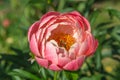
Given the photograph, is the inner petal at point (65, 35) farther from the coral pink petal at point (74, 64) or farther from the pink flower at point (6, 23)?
the pink flower at point (6, 23)

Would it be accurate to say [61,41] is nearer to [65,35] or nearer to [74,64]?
[65,35]

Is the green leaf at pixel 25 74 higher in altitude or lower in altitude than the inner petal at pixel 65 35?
lower

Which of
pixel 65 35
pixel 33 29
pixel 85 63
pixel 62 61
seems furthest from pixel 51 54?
pixel 85 63

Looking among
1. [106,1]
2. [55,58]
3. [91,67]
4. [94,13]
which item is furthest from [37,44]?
[106,1]

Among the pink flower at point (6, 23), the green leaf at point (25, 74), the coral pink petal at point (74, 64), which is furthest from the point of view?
the pink flower at point (6, 23)

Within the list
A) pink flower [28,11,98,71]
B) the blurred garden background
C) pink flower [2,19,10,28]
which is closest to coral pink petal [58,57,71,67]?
pink flower [28,11,98,71]

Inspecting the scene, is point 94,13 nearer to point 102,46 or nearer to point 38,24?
point 102,46

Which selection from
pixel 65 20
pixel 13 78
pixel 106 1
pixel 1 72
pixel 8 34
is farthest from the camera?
pixel 106 1

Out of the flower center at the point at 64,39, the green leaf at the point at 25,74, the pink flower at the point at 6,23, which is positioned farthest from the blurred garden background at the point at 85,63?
the pink flower at the point at 6,23
